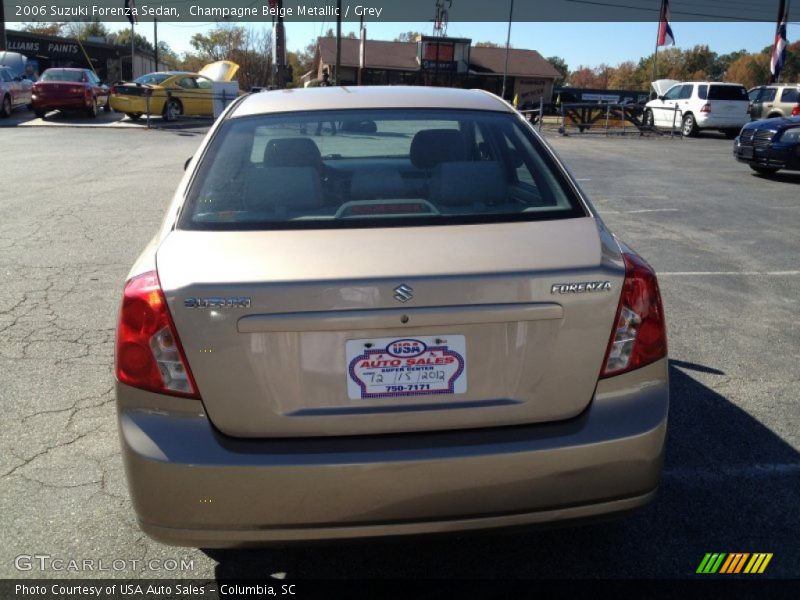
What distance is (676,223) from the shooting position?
32.2ft

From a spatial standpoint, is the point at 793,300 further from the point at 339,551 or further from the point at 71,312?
the point at 71,312

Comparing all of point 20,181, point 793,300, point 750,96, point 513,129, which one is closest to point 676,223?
point 793,300

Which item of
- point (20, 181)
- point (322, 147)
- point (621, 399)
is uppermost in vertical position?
point (322, 147)

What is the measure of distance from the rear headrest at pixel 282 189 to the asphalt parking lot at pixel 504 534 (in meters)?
1.26

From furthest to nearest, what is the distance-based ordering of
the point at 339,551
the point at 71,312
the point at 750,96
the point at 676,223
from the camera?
the point at 750,96
the point at 676,223
the point at 71,312
the point at 339,551

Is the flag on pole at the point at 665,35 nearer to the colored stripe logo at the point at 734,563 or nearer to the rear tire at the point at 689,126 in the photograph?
the rear tire at the point at 689,126

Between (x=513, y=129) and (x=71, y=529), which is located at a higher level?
(x=513, y=129)

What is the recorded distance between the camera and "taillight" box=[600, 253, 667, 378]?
2.45 m

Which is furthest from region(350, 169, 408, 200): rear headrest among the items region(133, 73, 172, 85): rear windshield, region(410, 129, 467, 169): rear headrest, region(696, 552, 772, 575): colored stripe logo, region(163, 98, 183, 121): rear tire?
region(133, 73, 172, 85): rear windshield

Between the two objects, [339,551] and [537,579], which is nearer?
[537,579]

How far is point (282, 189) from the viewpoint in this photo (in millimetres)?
2986

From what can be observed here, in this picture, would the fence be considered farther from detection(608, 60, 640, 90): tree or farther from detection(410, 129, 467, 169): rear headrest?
detection(608, 60, 640, 90): tree

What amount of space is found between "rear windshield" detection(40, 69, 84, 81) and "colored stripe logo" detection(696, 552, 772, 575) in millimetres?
27239

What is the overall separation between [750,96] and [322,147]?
2869cm
